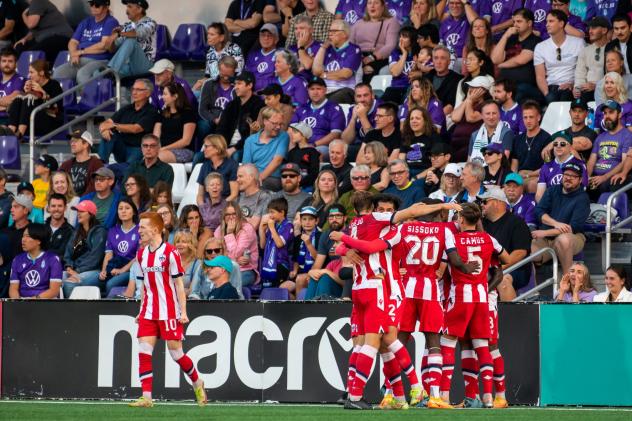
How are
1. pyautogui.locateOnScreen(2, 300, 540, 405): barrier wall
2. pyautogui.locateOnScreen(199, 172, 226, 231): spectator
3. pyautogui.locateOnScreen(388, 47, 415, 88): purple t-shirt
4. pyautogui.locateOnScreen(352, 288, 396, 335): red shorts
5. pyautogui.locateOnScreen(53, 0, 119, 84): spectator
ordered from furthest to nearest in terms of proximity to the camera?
1. pyautogui.locateOnScreen(53, 0, 119, 84): spectator
2. pyautogui.locateOnScreen(388, 47, 415, 88): purple t-shirt
3. pyautogui.locateOnScreen(199, 172, 226, 231): spectator
4. pyautogui.locateOnScreen(2, 300, 540, 405): barrier wall
5. pyautogui.locateOnScreen(352, 288, 396, 335): red shorts

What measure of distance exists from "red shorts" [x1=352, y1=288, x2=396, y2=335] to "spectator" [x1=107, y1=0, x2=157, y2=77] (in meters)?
9.92

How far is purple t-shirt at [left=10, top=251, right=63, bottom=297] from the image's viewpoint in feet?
52.5

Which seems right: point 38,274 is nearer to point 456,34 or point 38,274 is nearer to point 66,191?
point 66,191

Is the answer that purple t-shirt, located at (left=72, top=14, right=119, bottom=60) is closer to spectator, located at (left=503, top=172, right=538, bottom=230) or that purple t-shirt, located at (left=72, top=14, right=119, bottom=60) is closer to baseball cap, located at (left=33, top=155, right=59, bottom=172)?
baseball cap, located at (left=33, top=155, right=59, bottom=172)

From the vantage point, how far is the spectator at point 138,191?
16984 millimetres

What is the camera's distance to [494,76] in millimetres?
17438

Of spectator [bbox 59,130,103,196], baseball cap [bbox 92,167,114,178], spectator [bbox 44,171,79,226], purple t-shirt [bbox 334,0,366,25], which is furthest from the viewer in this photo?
purple t-shirt [bbox 334,0,366,25]

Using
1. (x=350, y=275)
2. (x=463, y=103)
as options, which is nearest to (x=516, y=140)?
(x=463, y=103)

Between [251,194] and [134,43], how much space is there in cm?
478

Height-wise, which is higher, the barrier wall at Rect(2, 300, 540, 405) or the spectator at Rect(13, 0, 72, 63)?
the spectator at Rect(13, 0, 72, 63)

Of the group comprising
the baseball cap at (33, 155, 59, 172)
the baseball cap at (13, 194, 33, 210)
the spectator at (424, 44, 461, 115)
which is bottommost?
the baseball cap at (13, 194, 33, 210)

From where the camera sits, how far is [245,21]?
20.7 meters

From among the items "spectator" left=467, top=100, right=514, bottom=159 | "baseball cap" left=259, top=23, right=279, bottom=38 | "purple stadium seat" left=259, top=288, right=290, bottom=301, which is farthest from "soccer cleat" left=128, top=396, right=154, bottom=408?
"baseball cap" left=259, top=23, right=279, bottom=38

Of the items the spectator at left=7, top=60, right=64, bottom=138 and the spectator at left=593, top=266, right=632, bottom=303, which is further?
the spectator at left=7, top=60, right=64, bottom=138
